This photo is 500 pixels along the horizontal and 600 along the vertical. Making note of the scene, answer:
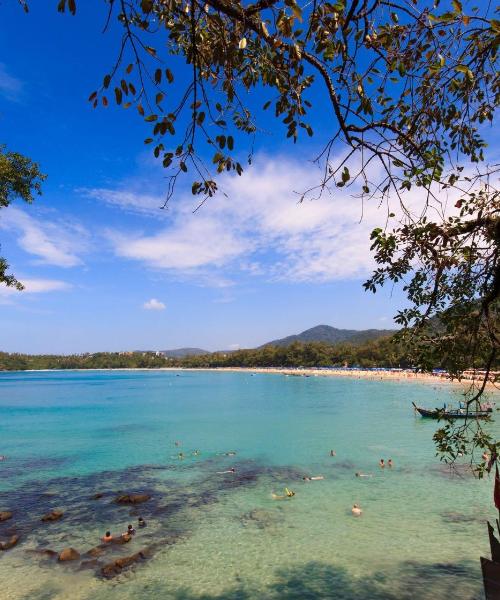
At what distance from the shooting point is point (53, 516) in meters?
15.8

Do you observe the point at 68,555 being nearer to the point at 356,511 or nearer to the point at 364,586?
the point at 364,586

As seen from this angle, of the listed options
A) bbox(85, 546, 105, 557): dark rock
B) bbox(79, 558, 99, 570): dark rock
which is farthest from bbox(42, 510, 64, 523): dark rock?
bbox(79, 558, 99, 570): dark rock

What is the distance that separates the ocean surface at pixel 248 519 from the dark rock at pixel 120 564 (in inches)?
3.2

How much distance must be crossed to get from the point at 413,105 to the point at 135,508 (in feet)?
56.2

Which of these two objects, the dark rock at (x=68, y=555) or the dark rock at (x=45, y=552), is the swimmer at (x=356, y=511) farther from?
the dark rock at (x=45, y=552)

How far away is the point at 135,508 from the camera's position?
16.8 m

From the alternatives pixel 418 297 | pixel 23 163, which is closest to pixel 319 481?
pixel 418 297

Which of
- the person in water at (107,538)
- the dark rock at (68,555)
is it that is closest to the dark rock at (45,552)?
the dark rock at (68,555)

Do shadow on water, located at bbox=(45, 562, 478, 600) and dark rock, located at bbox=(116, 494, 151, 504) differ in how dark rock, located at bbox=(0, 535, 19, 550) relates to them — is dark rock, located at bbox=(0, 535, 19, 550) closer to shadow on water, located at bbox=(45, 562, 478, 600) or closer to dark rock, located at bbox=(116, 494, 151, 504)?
shadow on water, located at bbox=(45, 562, 478, 600)

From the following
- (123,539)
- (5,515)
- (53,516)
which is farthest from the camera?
(5,515)

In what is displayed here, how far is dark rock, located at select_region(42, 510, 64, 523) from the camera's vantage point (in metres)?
15.7

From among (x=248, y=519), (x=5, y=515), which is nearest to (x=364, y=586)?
(x=248, y=519)

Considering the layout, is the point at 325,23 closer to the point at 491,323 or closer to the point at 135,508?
the point at 491,323

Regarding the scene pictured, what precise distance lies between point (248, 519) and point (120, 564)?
17.0 ft
